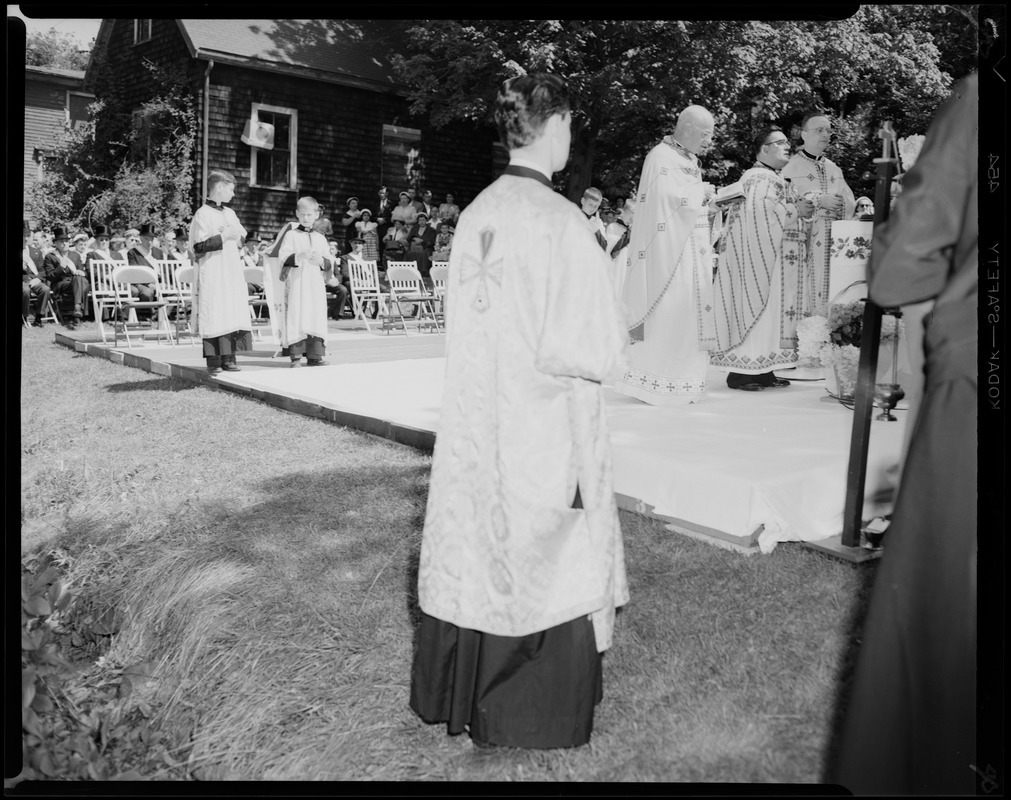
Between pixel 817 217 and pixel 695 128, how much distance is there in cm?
200

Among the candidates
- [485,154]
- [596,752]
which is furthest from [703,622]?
[485,154]

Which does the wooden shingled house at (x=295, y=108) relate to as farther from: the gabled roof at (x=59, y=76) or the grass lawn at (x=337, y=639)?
the grass lawn at (x=337, y=639)

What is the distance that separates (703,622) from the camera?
3785mm

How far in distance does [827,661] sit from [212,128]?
1843 centimetres

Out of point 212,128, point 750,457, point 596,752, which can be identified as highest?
point 212,128

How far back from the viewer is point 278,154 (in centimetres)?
2041

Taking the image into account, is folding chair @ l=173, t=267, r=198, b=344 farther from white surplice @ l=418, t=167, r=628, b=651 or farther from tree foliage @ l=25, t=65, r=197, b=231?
white surplice @ l=418, t=167, r=628, b=651

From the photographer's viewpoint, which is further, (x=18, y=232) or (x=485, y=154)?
(x=485, y=154)

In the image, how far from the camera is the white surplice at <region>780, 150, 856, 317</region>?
8.16 meters

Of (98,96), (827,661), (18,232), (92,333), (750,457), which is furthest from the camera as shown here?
(98,96)

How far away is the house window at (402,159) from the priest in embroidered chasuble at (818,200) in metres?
14.3

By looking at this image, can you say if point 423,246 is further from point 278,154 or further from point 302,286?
point 302,286

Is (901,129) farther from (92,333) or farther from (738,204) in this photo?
(92,333)

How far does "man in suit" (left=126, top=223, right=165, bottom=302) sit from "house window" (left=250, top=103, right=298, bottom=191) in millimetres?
4091
